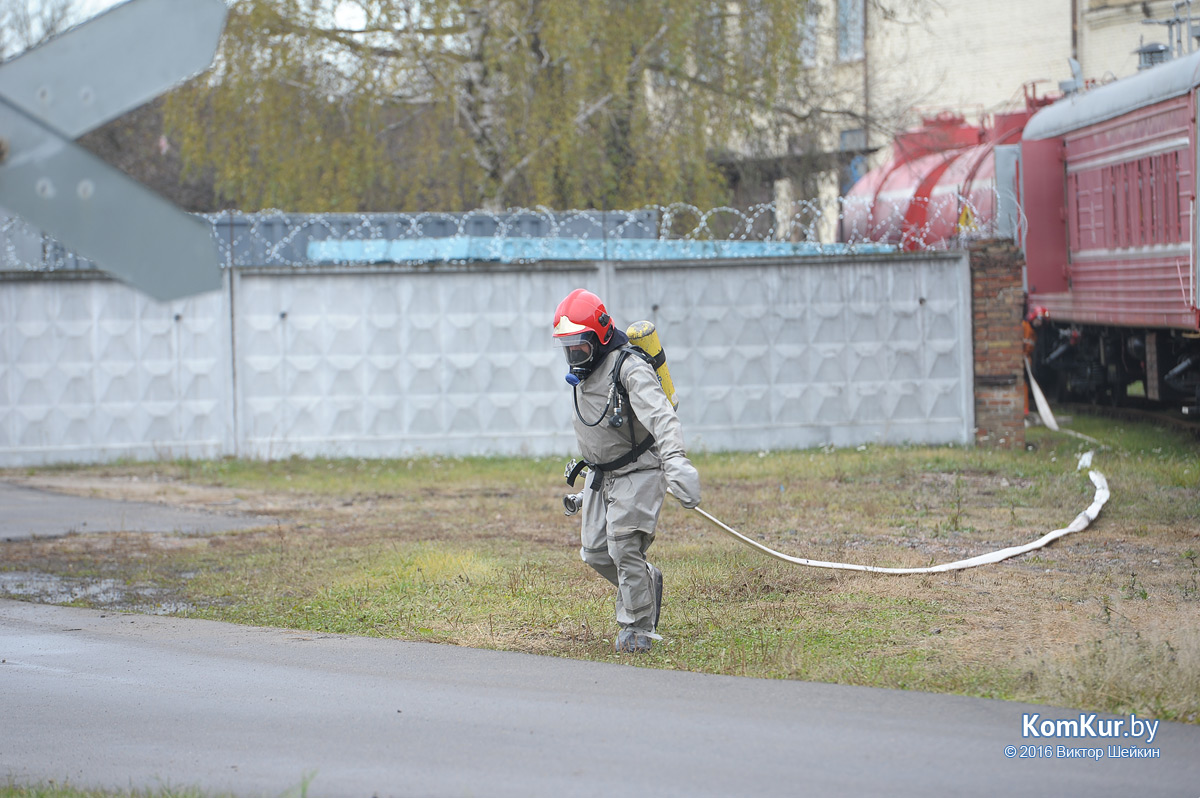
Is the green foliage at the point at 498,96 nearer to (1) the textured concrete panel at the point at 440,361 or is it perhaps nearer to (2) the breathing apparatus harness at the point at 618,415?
(1) the textured concrete panel at the point at 440,361

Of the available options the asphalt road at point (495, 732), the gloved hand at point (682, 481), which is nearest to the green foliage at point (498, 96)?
the gloved hand at point (682, 481)

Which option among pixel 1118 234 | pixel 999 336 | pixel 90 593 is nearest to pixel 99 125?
pixel 90 593

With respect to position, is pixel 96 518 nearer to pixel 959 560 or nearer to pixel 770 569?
pixel 770 569

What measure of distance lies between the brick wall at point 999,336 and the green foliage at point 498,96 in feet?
16.6

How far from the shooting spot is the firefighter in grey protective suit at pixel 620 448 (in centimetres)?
630

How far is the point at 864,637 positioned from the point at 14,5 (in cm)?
3153

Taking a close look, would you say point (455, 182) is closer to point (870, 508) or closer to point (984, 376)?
point (984, 376)

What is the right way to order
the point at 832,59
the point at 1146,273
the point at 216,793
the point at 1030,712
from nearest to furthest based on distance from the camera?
the point at 216,793 → the point at 1030,712 → the point at 1146,273 → the point at 832,59

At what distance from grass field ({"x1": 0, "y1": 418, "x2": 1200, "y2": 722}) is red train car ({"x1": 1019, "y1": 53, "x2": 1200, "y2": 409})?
149 cm

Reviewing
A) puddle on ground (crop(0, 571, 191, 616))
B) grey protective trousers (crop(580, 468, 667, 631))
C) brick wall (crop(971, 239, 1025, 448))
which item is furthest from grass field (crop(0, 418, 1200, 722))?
brick wall (crop(971, 239, 1025, 448))

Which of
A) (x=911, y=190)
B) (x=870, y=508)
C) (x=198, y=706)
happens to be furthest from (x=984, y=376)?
(x=198, y=706)

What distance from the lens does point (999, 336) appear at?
14320mm

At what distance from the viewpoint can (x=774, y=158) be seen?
22531mm

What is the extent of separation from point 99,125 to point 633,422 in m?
3.78
